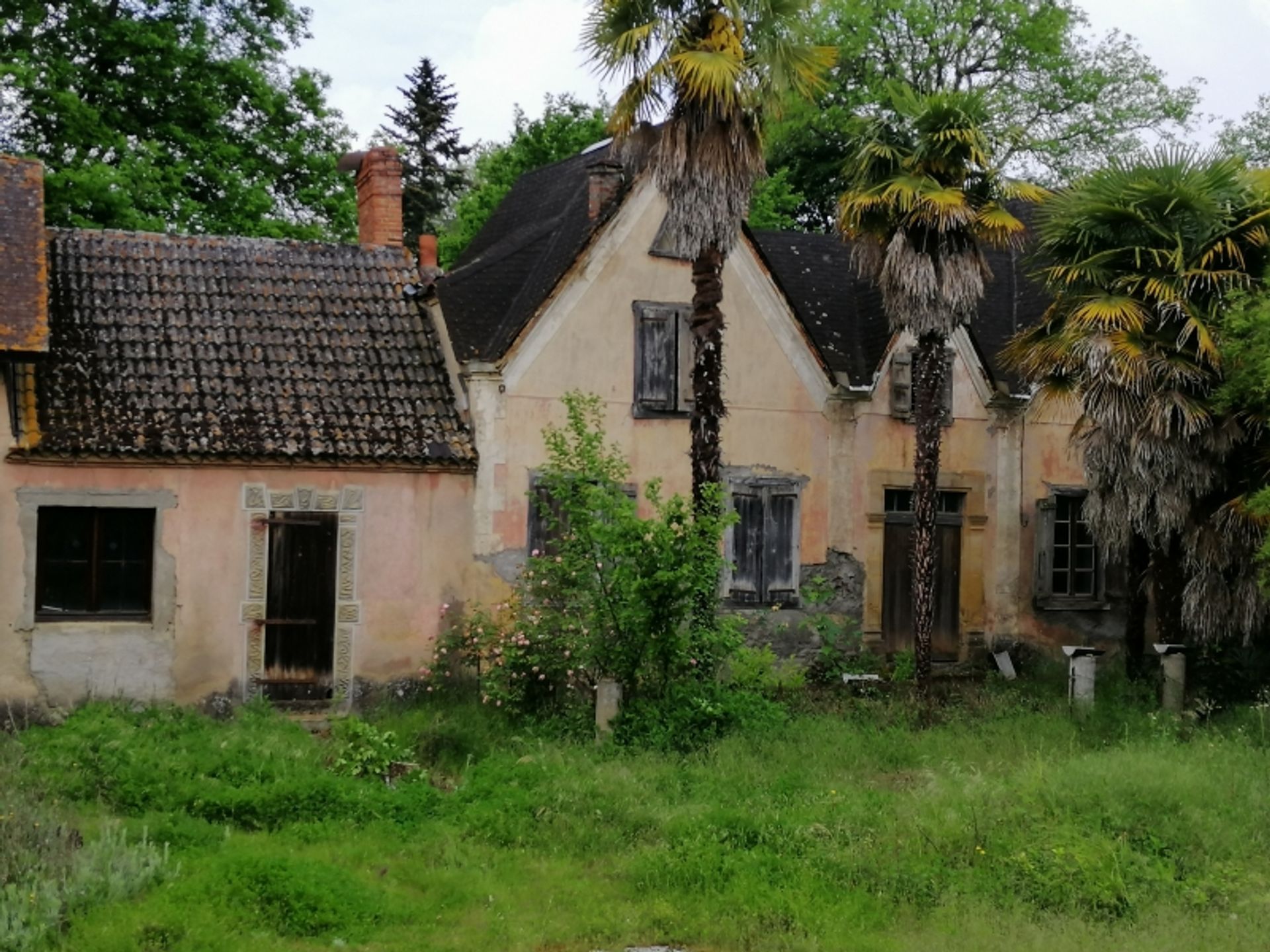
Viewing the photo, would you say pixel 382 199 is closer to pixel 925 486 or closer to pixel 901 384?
pixel 901 384

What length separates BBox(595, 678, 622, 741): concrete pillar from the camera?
49.8 feet

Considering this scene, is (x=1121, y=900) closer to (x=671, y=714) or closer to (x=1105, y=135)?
(x=671, y=714)

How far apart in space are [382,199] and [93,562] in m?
6.64

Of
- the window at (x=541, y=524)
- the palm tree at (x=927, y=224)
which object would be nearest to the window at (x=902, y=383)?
the palm tree at (x=927, y=224)

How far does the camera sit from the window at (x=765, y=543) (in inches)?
775

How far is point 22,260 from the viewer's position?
16.9 metres

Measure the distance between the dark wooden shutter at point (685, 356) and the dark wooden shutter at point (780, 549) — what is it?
65.8 inches

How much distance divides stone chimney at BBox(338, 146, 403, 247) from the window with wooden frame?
32.1 ft

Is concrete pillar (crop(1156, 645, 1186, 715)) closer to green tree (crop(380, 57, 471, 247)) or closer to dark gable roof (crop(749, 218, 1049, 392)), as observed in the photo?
dark gable roof (crop(749, 218, 1049, 392))

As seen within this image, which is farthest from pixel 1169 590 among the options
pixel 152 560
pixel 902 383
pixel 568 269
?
pixel 152 560

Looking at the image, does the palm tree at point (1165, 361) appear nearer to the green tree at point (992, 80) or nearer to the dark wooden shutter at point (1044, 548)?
the dark wooden shutter at point (1044, 548)

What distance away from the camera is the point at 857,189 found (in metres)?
17.8

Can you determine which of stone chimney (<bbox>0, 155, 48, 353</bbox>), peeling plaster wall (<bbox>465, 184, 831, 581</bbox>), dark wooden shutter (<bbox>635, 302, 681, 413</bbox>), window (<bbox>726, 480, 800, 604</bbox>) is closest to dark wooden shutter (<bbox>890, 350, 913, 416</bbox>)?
peeling plaster wall (<bbox>465, 184, 831, 581</bbox>)

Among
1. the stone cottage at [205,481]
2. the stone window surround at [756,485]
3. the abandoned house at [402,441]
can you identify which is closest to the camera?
the stone cottage at [205,481]
